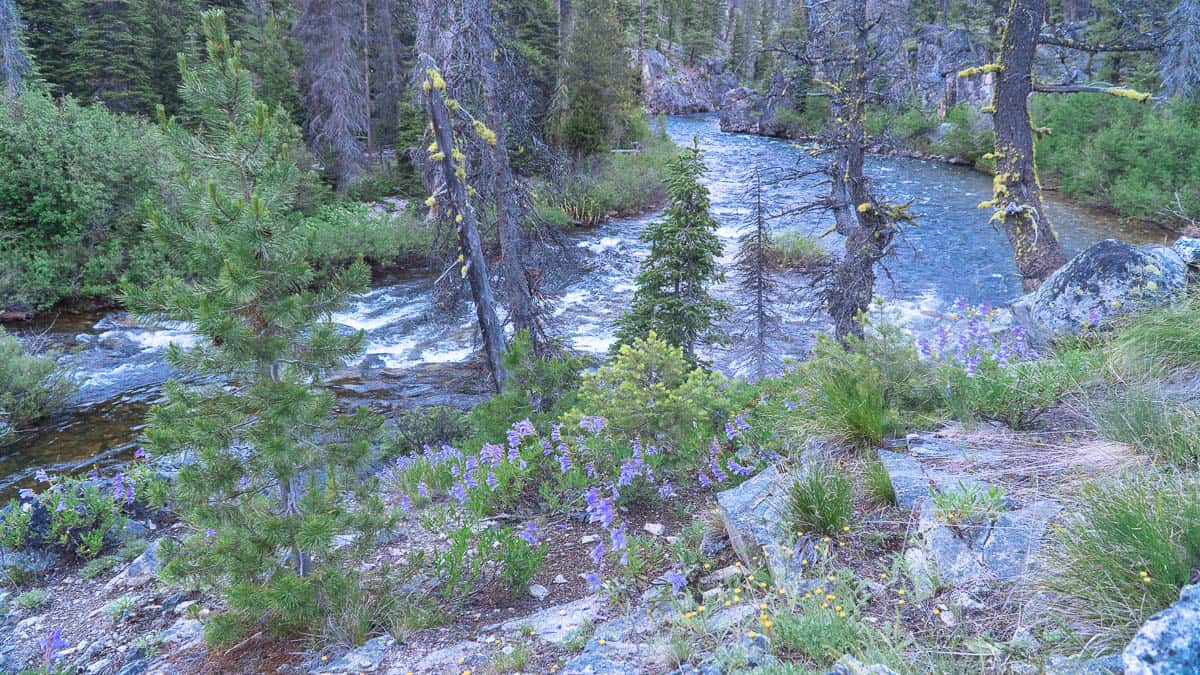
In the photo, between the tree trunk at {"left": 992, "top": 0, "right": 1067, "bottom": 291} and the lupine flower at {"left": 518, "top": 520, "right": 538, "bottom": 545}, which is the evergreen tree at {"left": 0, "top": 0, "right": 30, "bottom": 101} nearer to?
the lupine flower at {"left": 518, "top": 520, "right": 538, "bottom": 545}

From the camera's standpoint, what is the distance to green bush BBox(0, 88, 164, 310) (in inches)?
625

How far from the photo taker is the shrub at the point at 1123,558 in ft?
8.14

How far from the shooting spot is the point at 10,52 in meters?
17.9

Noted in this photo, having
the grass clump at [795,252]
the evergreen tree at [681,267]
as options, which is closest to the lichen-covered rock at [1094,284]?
the evergreen tree at [681,267]

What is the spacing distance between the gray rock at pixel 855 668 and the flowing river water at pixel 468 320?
742cm

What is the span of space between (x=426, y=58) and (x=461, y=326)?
791cm

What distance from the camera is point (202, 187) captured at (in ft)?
12.9

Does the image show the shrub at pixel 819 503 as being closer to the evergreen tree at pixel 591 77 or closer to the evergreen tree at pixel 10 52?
the evergreen tree at pixel 10 52

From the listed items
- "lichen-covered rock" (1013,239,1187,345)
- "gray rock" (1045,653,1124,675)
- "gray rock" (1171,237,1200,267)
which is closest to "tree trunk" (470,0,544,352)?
"lichen-covered rock" (1013,239,1187,345)

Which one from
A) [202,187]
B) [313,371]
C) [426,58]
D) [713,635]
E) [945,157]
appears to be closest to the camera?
[713,635]

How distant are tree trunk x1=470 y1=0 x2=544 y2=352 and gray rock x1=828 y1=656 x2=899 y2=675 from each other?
23.7ft

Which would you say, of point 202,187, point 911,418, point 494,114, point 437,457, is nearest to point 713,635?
point 911,418

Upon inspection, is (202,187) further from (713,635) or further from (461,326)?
(461,326)

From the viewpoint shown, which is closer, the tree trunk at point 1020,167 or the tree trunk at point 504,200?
the tree trunk at point 504,200
